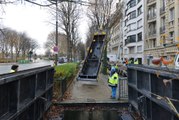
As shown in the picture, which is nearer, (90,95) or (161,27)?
(90,95)

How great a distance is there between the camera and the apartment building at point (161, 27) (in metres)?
32.4

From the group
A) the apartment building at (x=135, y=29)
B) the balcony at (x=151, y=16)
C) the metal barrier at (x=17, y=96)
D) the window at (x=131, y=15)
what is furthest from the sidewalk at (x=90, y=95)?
the window at (x=131, y=15)

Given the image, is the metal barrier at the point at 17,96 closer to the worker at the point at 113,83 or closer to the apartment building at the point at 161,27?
the worker at the point at 113,83

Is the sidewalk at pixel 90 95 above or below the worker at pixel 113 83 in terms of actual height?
below

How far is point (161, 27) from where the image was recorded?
1598 inches

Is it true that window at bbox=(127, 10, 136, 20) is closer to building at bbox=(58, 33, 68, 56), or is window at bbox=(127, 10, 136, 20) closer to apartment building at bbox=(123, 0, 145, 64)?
apartment building at bbox=(123, 0, 145, 64)

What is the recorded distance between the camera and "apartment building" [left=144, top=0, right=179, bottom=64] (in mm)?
32406

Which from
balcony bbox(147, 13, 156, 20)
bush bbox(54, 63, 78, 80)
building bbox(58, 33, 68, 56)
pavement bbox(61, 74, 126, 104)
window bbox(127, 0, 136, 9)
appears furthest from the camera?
window bbox(127, 0, 136, 9)

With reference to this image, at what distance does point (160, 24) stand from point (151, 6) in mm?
7404

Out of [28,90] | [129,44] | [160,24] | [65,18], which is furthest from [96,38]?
[129,44]

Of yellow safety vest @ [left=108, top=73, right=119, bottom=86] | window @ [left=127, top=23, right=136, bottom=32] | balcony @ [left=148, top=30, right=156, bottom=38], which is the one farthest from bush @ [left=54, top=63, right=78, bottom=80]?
window @ [left=127, top=23, right=136, bottom=32]

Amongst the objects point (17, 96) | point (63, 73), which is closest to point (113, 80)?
point (63, 73)

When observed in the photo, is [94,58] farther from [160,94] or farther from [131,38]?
[131,38]

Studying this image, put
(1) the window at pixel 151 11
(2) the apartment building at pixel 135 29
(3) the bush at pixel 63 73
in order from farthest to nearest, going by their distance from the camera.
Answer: (2) the apartment building at pixel 135 29 < (1) the window at pixel 151 11 < (3) the bush at pixel 63 73
